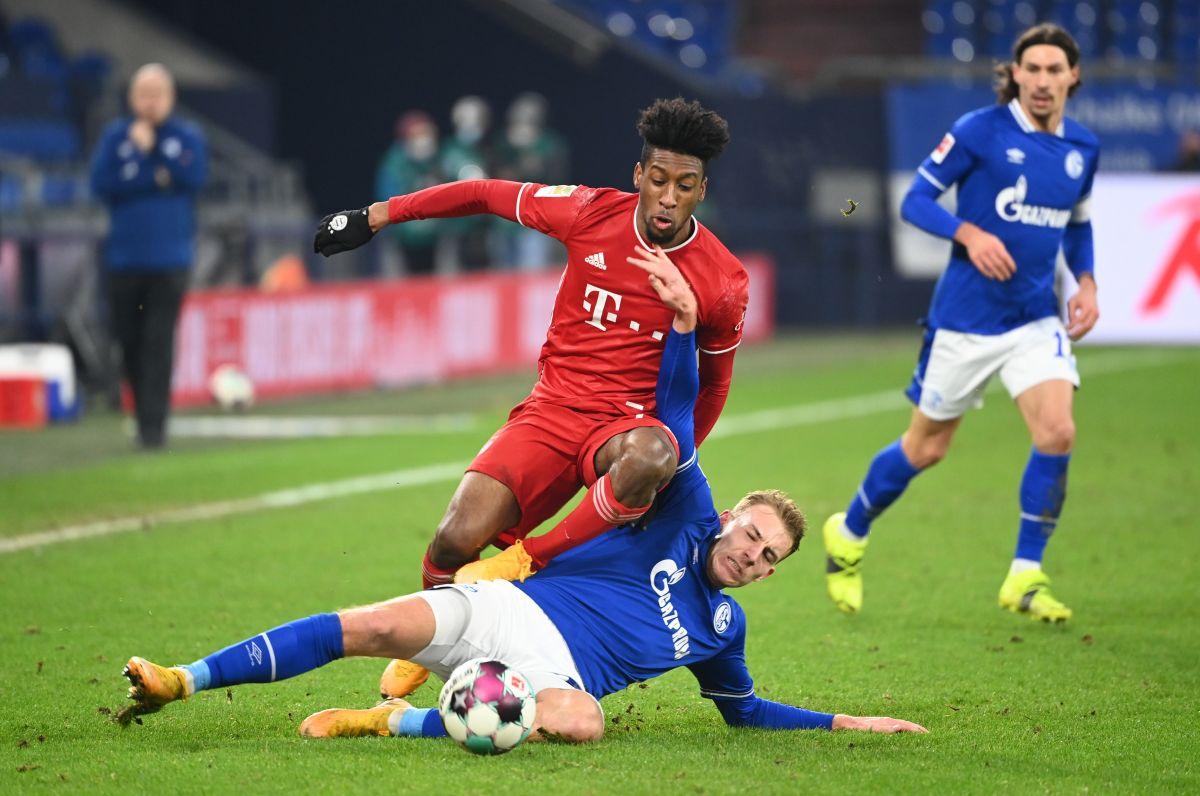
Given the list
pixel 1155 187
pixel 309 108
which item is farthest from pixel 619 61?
pixel 1155 187

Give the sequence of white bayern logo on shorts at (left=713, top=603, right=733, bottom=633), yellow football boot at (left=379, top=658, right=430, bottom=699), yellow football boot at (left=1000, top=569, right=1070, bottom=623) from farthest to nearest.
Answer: yellow football boot at (left=1000, top=569, right=1070, bottom=623), yellow football boot at (left=379, top=658, right=430, bottom=699), white bayern logo on shorts at (left=713, top=603, right=733, bottom=633)

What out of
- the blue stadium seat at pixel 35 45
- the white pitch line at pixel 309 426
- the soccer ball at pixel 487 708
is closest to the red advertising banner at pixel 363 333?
the white pitch line at pixel 309 426

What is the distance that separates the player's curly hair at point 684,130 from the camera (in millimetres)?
5715

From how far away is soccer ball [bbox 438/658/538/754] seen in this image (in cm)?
491

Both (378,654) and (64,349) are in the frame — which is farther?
(64,349)

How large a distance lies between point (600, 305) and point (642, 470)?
84cm

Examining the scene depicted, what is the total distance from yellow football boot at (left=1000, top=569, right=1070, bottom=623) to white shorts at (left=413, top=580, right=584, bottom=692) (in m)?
2.61

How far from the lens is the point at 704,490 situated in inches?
224

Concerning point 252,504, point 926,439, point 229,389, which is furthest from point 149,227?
point 926,439

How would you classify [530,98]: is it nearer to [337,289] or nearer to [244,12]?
[244,12]

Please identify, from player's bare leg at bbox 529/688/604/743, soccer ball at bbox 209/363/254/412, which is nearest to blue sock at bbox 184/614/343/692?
player's bare leg at bbox 529/688/604/743

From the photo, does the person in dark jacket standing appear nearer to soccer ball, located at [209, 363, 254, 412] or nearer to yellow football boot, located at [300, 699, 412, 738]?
soccer ball, located at [209, 363, 254, 412]

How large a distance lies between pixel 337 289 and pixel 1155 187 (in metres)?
7.61

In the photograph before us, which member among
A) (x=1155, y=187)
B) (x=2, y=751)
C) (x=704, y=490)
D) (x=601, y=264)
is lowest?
(x=2, y=751)
